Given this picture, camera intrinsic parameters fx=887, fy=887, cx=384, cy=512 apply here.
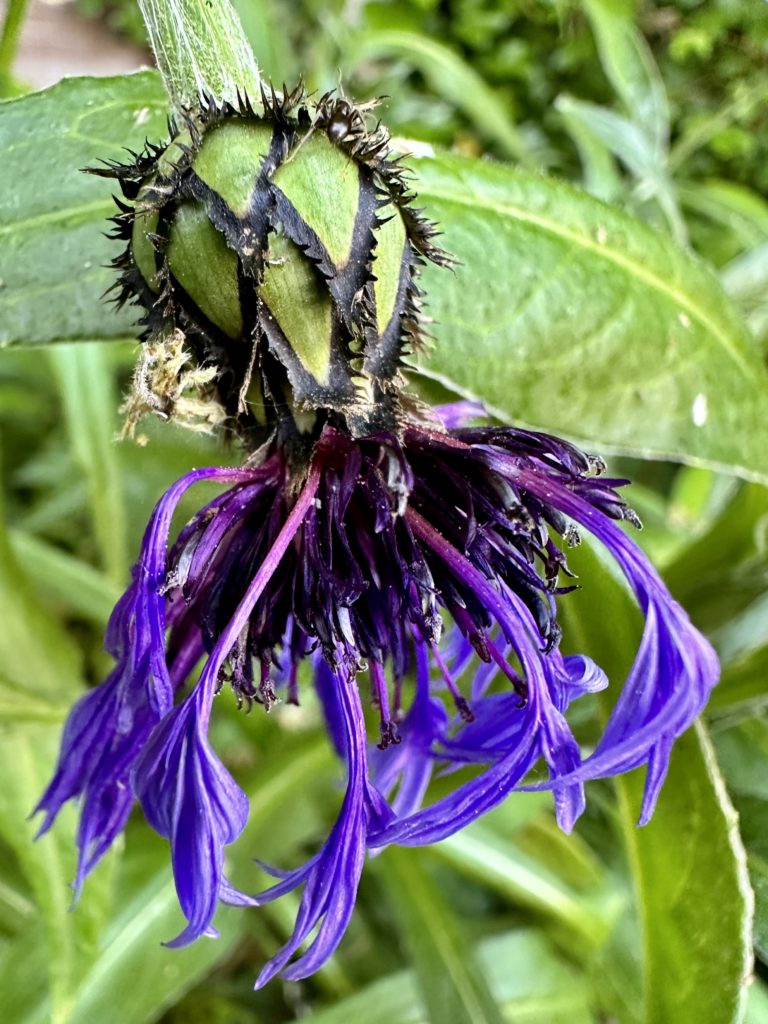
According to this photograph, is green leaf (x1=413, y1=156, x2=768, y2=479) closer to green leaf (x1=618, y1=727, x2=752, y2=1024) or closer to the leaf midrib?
the leaf midrib

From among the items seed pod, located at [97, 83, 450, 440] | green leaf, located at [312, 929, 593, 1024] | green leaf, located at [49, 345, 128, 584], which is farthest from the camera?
green leaf, located at [49, 345, 128, 584]

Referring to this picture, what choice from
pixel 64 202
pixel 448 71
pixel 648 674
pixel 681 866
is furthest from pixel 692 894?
pixel 448 71

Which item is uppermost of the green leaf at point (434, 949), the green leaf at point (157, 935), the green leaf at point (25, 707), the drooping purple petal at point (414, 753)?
the green leaf at point (25, 707)

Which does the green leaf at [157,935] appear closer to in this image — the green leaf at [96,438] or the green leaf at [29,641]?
the green leaf at [29,641]

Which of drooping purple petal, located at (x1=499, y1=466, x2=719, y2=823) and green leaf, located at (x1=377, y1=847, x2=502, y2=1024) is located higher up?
drooping purple petal, located at (x1=499, y1=466, x2=719, y2=823)

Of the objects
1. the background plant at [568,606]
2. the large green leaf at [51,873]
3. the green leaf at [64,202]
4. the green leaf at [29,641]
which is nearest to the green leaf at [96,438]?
the background plant at [568,606]

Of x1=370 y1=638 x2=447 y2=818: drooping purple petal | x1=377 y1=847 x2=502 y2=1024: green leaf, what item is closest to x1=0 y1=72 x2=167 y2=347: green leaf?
x1=370 y1=638 x2=447 y2=818: drooping purple petal

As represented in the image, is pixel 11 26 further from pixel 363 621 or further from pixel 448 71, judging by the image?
pixel 448 71
